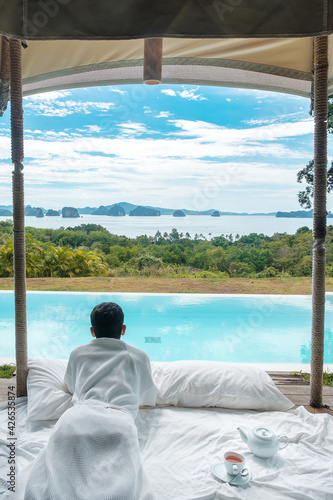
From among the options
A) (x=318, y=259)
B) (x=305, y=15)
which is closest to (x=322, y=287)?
(x=318, y=259)

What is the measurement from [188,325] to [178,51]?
386 centimetres

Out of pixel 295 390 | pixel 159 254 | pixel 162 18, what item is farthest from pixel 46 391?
pixel 159 254

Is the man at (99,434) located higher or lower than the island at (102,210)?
lower

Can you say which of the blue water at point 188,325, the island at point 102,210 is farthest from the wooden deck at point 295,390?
the island at point 102,210

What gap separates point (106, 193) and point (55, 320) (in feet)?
23.0

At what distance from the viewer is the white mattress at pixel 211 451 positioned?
116 cm

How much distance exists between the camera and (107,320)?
1409 millimetres

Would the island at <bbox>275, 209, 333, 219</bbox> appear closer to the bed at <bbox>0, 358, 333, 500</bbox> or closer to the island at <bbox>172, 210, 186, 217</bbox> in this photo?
the island at <bbox>172, 210, 186, 217</bbox>

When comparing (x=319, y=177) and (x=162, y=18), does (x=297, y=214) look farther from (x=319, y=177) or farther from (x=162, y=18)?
(x=162, y=18)

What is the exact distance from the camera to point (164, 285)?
27.5 feet

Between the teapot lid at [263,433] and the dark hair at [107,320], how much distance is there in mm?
624

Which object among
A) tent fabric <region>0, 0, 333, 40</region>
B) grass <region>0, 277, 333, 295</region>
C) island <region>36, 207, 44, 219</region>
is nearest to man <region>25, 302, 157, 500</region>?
tent fabric <region>0, 0, 333, 40</region>

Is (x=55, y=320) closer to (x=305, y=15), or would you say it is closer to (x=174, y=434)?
(x=174, y=434)

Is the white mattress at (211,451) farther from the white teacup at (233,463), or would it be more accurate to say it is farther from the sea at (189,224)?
the sea at (189,224)
